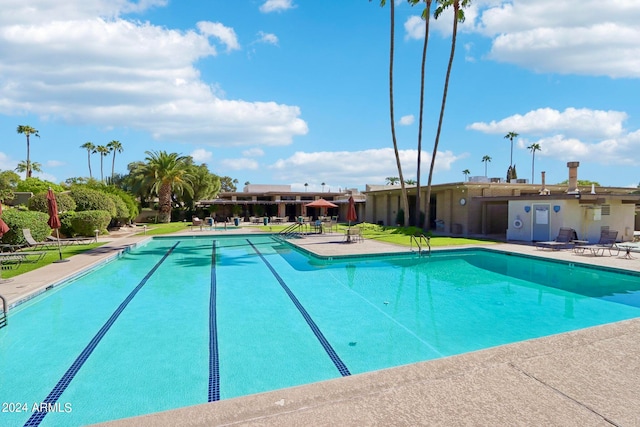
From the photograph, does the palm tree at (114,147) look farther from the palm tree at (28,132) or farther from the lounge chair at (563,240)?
the lounge chair at (563,240)

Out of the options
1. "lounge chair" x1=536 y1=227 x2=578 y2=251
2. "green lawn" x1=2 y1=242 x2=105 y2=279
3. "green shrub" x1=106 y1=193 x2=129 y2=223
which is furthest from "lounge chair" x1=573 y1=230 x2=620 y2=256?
"green shrub" x1=106 y1=193 x2=129 y2=223

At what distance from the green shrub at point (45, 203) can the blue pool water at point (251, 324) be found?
11167mm

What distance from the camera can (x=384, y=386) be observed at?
3.84m

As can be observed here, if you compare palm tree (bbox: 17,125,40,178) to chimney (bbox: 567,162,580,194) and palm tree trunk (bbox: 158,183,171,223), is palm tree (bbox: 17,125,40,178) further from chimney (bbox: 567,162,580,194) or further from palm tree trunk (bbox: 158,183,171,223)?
chimney (bbox: 567,162,580,194)

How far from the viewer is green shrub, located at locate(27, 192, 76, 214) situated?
20.9m

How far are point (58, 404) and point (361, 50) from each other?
19822mm

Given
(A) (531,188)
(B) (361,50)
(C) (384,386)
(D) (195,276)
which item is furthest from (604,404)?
(A) (531,188)

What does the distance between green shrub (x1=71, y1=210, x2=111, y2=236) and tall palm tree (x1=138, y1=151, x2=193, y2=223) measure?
16.8m

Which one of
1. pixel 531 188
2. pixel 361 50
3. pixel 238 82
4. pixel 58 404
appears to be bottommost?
pixel 58 404

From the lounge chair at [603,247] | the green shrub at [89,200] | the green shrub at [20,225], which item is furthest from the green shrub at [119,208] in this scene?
the lounge chair at [603,247]

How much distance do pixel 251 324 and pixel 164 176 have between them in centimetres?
3478

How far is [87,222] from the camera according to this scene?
21.5m

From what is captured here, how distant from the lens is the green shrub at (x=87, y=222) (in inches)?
840

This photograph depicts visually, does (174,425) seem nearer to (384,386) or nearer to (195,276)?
(384,386)
